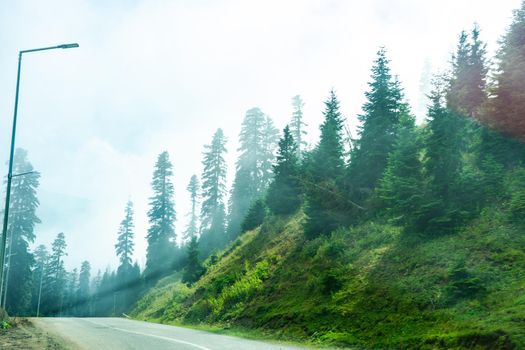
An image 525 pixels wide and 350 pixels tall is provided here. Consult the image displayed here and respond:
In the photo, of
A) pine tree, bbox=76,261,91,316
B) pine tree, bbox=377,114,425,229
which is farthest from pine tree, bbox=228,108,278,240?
pine tree, bbox=76,261,91,316

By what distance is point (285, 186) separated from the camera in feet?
119

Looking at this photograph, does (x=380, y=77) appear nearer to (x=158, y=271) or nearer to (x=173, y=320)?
(x=173, y=320)

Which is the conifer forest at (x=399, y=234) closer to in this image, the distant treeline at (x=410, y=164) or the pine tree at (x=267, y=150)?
the distant treeline at (x=410, y=164)

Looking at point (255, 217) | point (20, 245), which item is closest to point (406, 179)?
point (255, 217)

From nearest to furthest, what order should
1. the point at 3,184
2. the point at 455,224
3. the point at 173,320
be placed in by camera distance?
the point at 455,224 → the point at 173,320 → the point at 3,184

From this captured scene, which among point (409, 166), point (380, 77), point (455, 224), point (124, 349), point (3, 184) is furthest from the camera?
point (3, 184)

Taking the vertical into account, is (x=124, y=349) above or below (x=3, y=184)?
below

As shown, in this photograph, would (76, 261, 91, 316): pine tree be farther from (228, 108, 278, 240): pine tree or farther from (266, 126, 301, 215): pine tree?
(266, 126, 301, 215): pine tree

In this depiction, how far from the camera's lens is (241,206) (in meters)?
62.2

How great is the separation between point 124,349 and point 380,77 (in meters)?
23.6

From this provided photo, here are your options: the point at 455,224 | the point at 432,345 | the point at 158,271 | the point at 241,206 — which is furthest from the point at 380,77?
the point at 158,271

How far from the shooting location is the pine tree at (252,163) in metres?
63.0

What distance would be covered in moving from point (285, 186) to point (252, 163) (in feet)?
97.1

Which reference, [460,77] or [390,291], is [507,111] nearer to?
[390,291]
